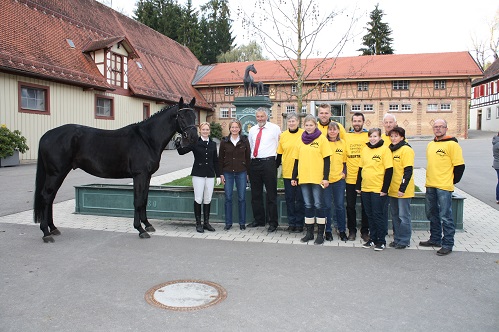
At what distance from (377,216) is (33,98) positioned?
17.3m

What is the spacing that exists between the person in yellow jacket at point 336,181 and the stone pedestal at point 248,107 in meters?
3.03

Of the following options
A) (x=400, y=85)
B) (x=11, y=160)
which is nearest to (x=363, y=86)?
(x=400, y=85)

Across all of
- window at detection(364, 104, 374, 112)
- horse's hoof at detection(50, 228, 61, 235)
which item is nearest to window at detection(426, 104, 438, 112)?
window at detection(364, 104, 374, 112)

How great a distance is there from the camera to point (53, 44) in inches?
784

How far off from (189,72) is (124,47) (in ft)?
45.2

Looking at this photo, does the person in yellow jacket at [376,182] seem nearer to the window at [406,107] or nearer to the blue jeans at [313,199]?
the blue jeans at [313,199]

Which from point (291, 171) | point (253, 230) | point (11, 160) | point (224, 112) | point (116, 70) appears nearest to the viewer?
point (291, 171)

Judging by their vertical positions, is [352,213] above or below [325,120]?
below

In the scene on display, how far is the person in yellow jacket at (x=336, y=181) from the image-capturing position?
5930mm

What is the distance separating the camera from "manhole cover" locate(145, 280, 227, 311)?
12.1ft

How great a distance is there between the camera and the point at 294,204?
6.66 meters

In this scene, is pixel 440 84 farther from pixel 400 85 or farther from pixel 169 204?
pixel 169 204

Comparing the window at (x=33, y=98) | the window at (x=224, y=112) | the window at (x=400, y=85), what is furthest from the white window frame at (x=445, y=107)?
the window at (x=33, y=98)

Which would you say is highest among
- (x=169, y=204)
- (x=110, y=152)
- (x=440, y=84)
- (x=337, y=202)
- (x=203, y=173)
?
(x=440, y=84)
